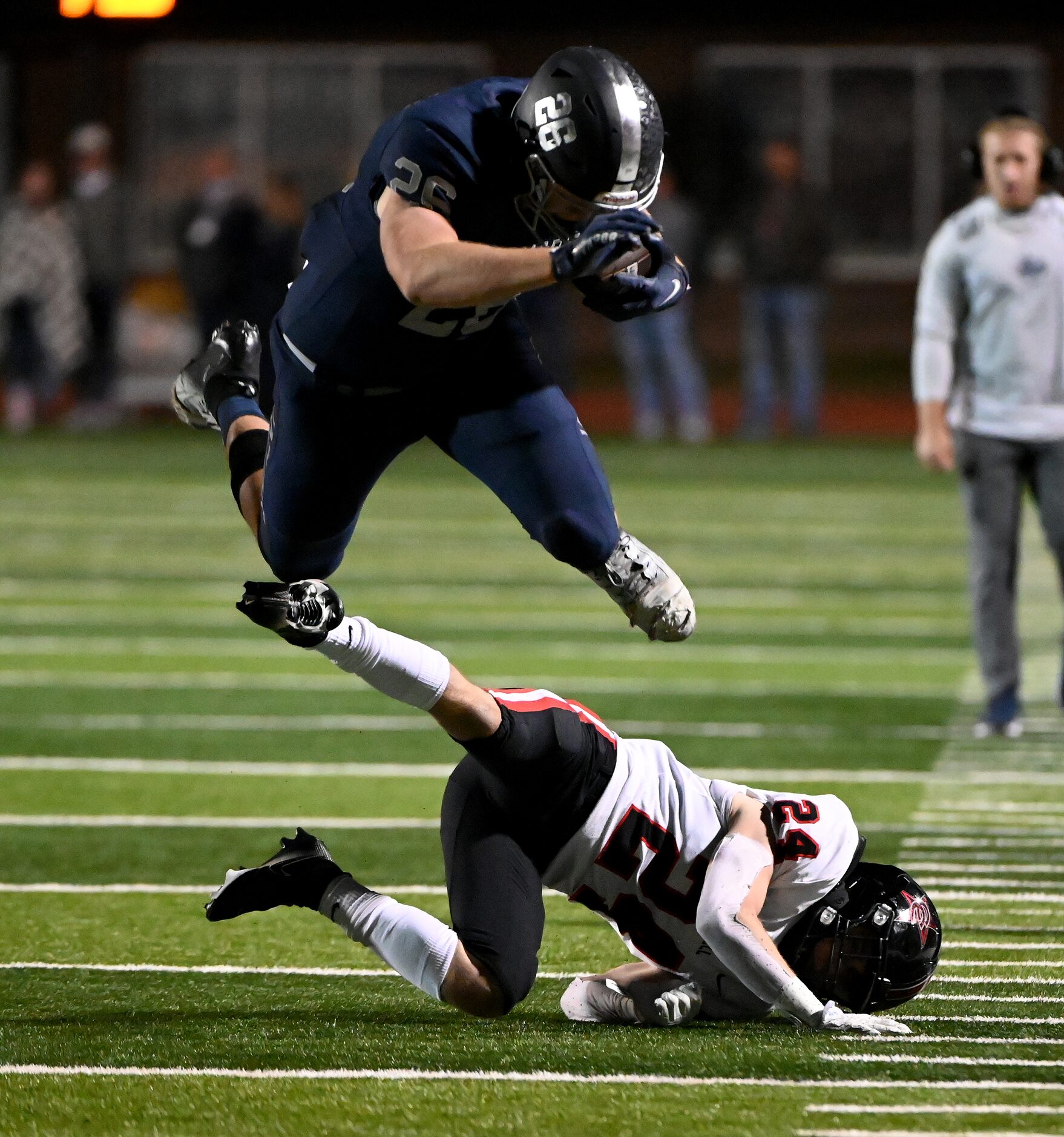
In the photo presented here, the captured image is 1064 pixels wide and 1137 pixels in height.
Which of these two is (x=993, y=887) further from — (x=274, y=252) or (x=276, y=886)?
(x=274, y=252)

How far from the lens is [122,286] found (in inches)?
737

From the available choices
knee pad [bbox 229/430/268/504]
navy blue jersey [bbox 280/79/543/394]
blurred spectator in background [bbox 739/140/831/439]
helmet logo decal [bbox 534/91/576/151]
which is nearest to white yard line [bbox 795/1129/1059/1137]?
navy blue jersey [bbox 280/79/543/394]

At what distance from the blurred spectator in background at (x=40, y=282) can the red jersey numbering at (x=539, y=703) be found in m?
14.4

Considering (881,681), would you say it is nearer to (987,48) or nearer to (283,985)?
(283,985)

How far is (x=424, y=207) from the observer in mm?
4379

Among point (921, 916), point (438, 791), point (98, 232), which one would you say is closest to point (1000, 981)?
point (921, 916)

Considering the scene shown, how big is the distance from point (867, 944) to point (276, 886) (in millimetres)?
A: 1107

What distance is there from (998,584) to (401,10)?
49.7 ft

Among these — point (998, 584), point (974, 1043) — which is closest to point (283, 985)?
point (974, 1043)

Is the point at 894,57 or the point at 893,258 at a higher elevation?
the point at 894,57

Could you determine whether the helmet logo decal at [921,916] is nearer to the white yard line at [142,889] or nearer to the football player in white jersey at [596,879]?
the football player in white jersey at [596,879]

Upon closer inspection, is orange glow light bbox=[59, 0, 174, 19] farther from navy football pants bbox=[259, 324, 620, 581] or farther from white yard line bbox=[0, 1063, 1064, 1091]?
white yard line bbox=[0, 1063, 1064, 1091]

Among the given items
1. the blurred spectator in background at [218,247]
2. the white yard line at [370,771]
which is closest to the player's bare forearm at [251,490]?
the white yard line at [370,771]

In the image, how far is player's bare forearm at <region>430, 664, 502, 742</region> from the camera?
4227mm
